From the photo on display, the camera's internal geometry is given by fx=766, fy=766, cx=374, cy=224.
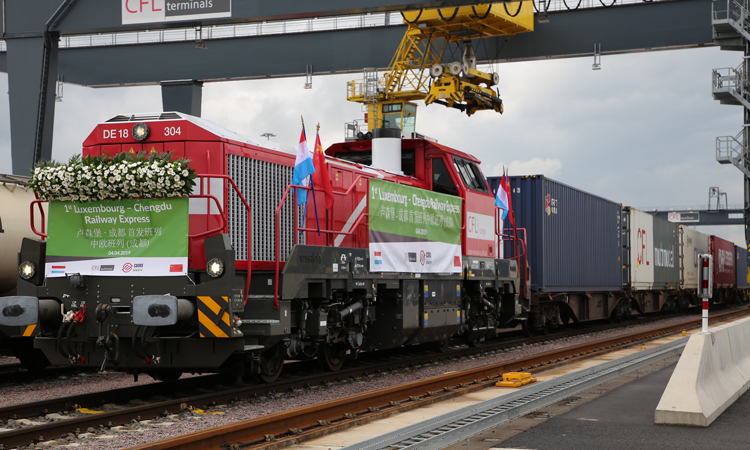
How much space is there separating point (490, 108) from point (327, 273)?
23.0m

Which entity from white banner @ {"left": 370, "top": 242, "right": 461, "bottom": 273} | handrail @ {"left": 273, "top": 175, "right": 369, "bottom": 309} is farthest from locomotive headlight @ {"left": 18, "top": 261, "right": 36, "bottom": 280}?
white banner @ {"left": 370, "top": 242, "right": 461, "bottom": 273}

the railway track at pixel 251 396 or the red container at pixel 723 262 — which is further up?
the red container at pixel 723 262

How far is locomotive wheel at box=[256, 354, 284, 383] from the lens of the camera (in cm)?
917

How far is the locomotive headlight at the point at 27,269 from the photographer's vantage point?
838cm

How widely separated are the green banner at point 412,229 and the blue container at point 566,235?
4.86 m

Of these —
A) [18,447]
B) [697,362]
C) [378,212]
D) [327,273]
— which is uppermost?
[378,212]

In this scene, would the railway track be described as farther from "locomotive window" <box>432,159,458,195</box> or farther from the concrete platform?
"locomotive window" <box>432,159,458,195</box>

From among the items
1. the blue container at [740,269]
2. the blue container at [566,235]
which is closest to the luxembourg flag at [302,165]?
the blue container at [566,235]

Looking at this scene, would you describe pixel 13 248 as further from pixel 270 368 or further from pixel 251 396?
pixel 251 396

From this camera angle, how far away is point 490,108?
1222 inches

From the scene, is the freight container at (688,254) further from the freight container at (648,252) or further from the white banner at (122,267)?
the white banner at (122,267)

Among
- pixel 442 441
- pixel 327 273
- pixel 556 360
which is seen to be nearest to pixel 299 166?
pixel 327 273

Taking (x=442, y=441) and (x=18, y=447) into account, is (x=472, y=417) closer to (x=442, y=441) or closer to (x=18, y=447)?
(x=442, y=441)

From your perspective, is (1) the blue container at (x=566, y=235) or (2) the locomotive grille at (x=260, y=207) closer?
(2) the locomotive grille at (x=260, y=207)
